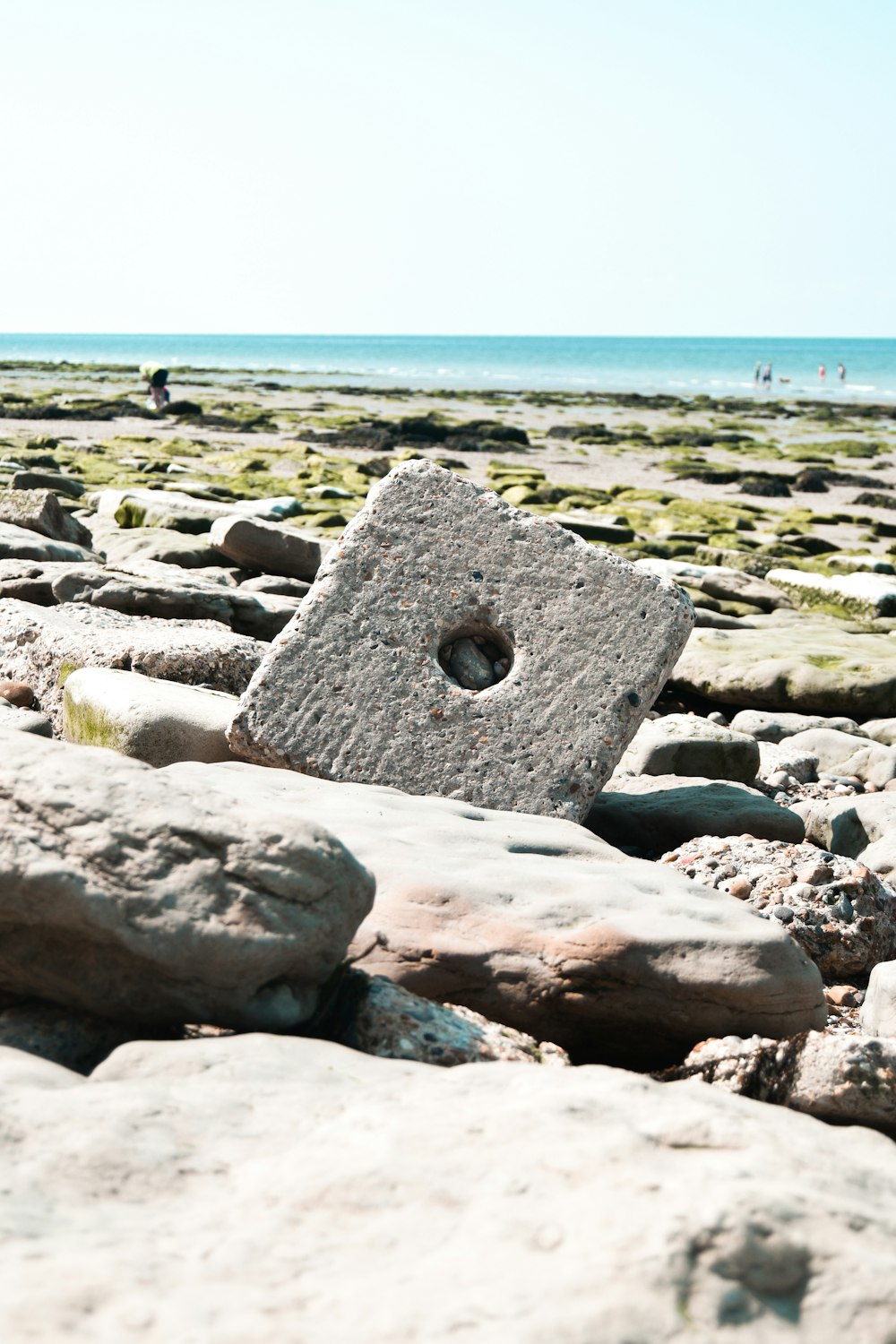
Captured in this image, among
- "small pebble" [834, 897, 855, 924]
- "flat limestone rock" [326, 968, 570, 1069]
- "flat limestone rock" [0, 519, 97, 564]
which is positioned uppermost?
"flat limestone rock" [0, 519, 97, 564]

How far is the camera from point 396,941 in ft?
10.8

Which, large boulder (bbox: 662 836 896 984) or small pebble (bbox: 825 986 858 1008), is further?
large boulder (bbox: 662 836 896 984)

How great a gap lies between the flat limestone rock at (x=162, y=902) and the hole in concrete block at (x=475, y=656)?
2.22m

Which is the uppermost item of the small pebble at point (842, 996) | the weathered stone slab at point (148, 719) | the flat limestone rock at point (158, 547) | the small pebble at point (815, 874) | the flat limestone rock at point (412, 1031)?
the flat limestone rock at point (158, 547)

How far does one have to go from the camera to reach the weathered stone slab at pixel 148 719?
15.8ft

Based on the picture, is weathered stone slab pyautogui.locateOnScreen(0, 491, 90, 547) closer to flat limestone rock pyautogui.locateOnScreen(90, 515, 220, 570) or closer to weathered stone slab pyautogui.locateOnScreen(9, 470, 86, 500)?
flat limestone rock pyautogui.locateOnScreen(90, 515, 220, 570)

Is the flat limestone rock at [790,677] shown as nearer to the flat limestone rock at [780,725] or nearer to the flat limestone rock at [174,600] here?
the flat limestone rock at [780,725]

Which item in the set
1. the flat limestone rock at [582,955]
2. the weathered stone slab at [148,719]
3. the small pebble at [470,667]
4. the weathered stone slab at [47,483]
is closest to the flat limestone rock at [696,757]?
the small pebble at [470,667]

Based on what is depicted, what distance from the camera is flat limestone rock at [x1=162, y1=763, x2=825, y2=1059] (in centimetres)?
320

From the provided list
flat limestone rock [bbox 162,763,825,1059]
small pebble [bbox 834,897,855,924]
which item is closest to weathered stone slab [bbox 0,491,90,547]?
flat limestone rock [bbox 162,763,825,1059]

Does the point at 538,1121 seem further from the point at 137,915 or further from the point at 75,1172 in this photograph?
the point at 137,915

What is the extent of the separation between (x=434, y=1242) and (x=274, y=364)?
3430 inches

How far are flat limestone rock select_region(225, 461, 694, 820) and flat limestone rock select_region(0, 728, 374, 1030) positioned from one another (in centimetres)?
195

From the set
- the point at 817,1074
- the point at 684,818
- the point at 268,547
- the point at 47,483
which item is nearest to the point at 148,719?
the point at 684,818
